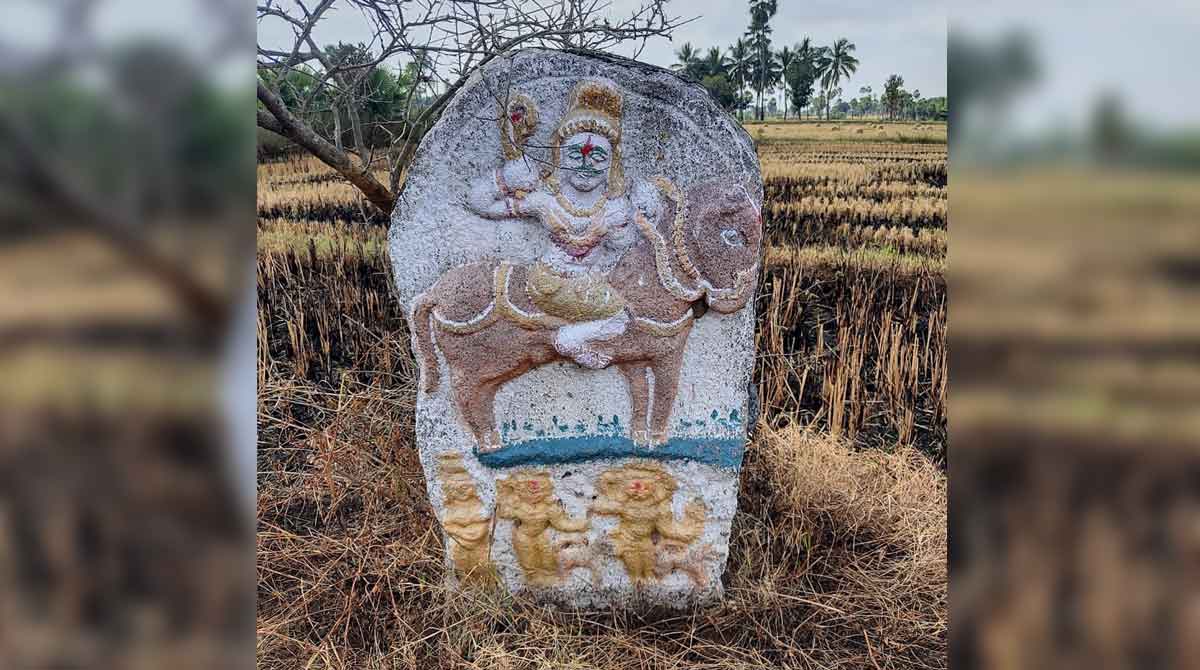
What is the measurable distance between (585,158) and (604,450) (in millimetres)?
792

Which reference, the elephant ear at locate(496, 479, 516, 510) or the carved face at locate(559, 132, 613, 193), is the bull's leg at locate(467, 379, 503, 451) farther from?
the carved face at locate(559, 132, 613, 193)

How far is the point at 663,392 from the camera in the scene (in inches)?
84.7

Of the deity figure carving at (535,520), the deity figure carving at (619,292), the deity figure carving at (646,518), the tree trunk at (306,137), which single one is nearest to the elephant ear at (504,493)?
the deity figure carving at (535,520)

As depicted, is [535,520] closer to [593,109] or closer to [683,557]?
[683,557]

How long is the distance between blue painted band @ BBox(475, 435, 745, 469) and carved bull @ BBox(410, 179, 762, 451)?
0.22 m

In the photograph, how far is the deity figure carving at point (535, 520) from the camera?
2248mm

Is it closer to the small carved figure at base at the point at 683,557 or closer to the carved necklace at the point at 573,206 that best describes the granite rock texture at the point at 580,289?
the carved necklace at the point at 573,206

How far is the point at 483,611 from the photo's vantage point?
230 centimetres

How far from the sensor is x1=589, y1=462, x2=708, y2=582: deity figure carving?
2.24m

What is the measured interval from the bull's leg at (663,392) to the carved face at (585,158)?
51 cm
